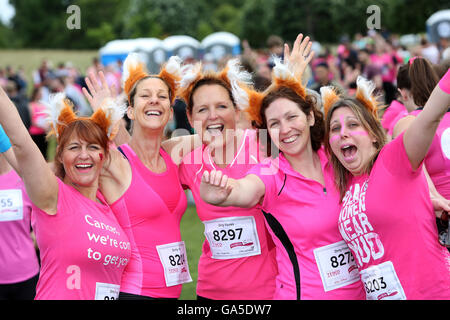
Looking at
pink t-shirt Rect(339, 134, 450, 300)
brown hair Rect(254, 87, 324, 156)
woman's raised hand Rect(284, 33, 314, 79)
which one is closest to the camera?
pink t-shirt Rect(339, 134, 450, 300)

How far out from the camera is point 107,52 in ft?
68.8

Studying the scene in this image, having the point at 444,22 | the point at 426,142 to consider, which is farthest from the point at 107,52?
the point at 426,142

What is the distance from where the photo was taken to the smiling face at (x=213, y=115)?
3.27 meters

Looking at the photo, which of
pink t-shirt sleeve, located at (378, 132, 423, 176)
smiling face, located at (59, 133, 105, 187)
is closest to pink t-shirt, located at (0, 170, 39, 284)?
smiling face, located at (59, 133, 105, 187)

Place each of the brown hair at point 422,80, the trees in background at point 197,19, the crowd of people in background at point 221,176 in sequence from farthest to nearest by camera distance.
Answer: the trees in background at point 197,19 < the brown hair at point 422,80 < the crowd of people in background at point 221,176

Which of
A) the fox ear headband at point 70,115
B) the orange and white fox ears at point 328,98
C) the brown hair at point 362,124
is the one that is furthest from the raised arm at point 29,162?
the orange and white fox ears at point 328,98

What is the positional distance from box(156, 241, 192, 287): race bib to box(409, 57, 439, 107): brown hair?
5.93 feet

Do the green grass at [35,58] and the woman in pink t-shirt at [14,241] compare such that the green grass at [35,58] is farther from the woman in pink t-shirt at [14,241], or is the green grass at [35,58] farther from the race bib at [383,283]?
the race bib at [383,283]

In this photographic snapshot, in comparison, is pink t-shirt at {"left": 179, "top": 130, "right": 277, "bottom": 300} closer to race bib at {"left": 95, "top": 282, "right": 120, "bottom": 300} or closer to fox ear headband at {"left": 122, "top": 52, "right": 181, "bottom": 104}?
race bib at {"left": 95, "top": 282, "right": 120, "bottom": 300}

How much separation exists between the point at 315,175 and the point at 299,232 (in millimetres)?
365

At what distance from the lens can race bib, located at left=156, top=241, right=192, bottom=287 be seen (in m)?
3.13

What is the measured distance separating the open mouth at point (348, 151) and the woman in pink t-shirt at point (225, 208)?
2.06 feet

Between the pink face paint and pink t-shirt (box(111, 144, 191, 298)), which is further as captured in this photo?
pink t-shirt (box(111, 144, 191, 298))
